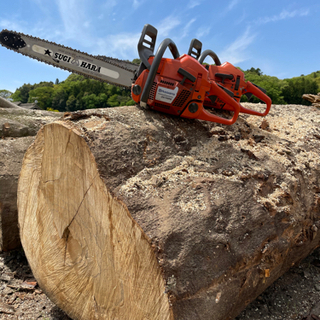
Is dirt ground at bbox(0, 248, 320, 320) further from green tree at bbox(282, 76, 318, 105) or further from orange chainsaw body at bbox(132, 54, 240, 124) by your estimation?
green tree at bbox(282, 76, 318, 105)

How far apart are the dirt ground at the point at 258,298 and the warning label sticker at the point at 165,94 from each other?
176 cm

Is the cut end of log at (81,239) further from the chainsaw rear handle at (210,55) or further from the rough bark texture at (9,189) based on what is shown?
the chainsaw rear handle at (210,55)

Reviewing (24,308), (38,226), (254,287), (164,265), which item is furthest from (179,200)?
(24,308)

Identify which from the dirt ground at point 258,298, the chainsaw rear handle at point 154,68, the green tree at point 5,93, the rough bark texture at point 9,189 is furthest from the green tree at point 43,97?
the chainsaw rear handle at point 154,68

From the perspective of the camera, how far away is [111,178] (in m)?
1.56

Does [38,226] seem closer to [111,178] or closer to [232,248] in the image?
[111,178]

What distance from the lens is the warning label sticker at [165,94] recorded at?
215cm

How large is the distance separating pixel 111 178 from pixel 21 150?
6.24 feet

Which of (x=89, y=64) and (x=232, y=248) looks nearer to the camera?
(x=232, y=248)

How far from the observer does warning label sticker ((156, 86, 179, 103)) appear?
2.15 m

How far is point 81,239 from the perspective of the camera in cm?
179

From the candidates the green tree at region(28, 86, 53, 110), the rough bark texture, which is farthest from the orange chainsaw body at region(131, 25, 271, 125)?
the green tree at region(28, 86, 53, 110)

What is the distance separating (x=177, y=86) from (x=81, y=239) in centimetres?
133

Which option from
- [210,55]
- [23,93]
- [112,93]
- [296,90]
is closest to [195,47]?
[210,55]
